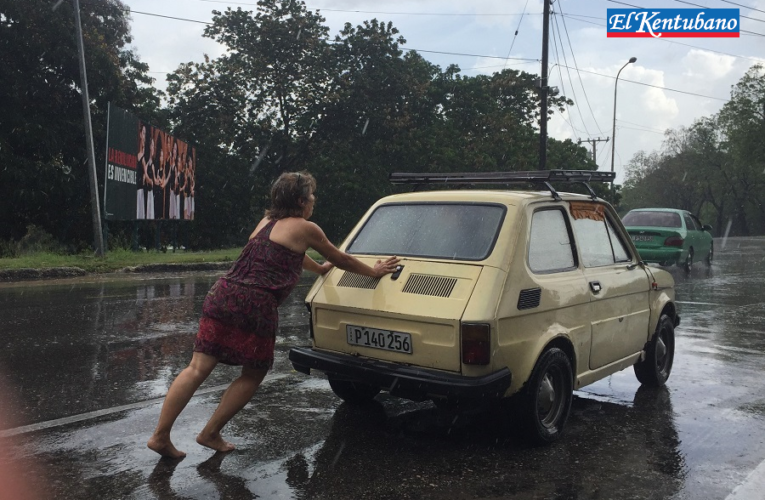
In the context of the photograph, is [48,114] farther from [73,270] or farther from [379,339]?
[379,339]

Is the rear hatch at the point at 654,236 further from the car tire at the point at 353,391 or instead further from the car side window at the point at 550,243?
the car tire at the point at 353,391

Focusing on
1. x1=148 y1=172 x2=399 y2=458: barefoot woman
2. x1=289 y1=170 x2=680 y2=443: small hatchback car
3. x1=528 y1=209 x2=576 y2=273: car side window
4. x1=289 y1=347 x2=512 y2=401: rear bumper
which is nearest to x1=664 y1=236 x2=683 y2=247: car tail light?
x1=289 y1=170 x2=680 y2=443: small hatchback car

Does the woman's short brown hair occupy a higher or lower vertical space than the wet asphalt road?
higher

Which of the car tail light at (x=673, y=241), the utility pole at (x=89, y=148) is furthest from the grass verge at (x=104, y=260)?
the car tail light at (x=673, y=241)

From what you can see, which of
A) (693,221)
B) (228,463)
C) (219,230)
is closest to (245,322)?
(228,463)

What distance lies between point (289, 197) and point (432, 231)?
3.62 ft

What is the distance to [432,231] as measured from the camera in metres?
5.02

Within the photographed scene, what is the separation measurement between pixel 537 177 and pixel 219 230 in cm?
3365

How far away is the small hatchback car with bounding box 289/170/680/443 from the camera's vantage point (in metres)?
4.28

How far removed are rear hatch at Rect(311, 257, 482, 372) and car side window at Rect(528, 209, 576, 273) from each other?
1.81 feet

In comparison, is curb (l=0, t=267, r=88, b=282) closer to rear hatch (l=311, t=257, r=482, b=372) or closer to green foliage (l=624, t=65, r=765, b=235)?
rear hatch (l=311, t=257, r=482, b=372)

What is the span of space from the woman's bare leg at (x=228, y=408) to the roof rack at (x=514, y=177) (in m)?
1.94

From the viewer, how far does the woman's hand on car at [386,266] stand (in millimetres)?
4742

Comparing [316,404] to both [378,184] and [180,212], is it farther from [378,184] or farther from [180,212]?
[378,184]
